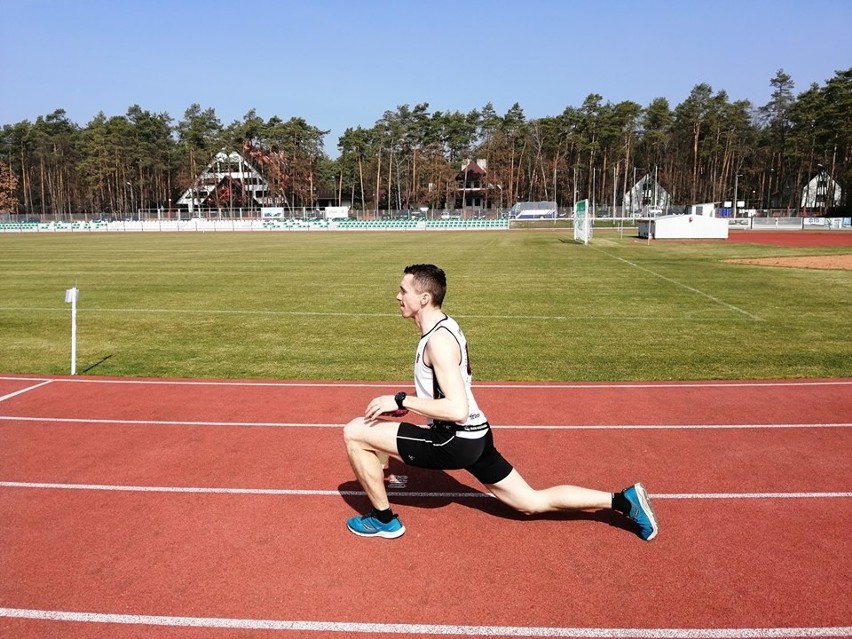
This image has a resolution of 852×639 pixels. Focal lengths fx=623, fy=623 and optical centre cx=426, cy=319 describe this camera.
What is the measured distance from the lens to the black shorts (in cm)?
441

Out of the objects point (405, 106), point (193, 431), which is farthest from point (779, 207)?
point (193, 431)

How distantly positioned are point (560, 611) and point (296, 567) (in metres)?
1.81

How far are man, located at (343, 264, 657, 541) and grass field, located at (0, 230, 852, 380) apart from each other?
495 centimetres

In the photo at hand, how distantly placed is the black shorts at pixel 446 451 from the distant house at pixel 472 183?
→ 10411 cm

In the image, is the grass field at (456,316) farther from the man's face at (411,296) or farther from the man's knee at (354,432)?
the man's face at (411,296)

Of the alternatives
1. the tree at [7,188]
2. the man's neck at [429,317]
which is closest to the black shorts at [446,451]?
the man's neck at [429,317]

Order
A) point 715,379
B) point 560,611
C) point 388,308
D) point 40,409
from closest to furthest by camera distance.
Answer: point 560,611 < point 40,409 < point 715,379 < point 388,308

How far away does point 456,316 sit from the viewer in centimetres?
1468

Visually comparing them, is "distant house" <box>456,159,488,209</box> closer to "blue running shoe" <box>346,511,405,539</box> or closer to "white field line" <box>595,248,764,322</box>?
"white field line" <box>595,248,764,322</box>

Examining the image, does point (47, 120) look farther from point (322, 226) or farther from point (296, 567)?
point (296, 567)

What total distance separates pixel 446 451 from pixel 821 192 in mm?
117105

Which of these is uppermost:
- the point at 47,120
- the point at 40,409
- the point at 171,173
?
the point at 47,120

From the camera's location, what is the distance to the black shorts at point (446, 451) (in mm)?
4410

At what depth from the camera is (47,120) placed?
372ft
